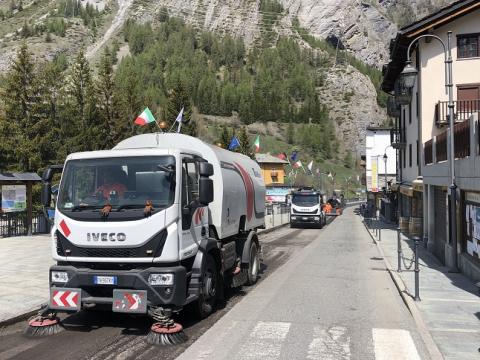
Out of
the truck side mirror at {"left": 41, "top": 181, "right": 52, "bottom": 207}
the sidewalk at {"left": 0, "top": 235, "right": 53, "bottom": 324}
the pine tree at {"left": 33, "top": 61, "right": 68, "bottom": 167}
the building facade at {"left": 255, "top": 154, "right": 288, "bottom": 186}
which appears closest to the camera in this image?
the truck side mirror at {"left": 41, "top": 181, "right": 52, "bottom": 207}

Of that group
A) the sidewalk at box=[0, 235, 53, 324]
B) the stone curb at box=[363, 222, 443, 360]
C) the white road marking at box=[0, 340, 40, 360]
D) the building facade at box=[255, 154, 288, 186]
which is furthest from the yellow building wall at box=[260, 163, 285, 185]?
the white road marking at box=[0, 340, 40, 360]

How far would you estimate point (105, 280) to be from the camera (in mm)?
7309

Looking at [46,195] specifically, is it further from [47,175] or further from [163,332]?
[163,332]

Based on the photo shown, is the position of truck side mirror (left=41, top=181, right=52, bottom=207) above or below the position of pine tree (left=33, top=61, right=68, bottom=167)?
below

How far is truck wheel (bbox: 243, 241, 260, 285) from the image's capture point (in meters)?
11.8

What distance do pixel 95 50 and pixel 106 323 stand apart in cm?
20733

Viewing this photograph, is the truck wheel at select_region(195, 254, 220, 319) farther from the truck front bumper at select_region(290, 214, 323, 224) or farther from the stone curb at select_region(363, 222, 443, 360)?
the truck front bumper at select_region(290, 214, 323, 224)

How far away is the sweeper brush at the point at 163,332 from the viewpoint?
707 cm

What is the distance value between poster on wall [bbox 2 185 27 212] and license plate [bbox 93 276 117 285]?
50.1 ft

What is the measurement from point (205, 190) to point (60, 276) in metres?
2.76

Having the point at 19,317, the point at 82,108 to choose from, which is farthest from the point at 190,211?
the point at 82,108

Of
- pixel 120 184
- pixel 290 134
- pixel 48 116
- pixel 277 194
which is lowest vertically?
pixel 277 194

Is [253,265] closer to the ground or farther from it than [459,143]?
closer to the ground

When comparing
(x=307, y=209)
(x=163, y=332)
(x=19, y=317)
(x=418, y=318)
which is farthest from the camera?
(x=307, y=209)
